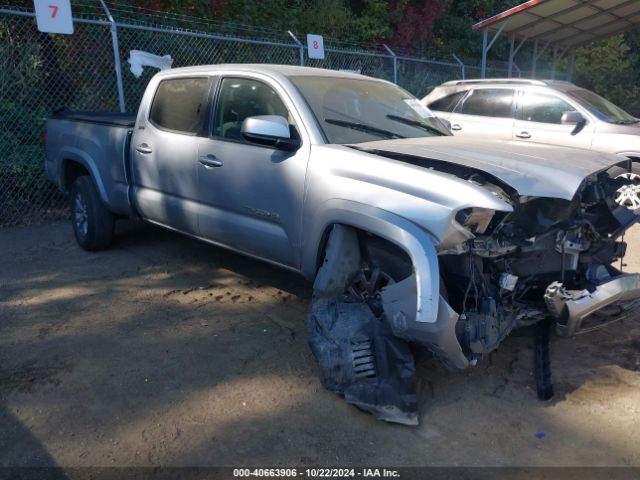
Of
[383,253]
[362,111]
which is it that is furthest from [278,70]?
[383,253]

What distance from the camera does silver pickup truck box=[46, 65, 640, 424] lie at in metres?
3.03

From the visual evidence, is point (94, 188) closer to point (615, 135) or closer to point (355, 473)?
point (355, 473)

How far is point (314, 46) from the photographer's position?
10148 millimetres

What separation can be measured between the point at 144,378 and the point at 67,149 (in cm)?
339

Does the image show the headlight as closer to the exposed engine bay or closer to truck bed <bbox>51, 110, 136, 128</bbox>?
the exposed engine bay

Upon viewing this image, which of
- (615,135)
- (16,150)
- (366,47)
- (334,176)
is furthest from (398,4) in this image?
(334,176)

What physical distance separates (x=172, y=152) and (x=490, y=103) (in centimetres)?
576

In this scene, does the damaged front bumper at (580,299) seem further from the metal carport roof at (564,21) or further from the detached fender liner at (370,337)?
the metal carport roof at (564,21)

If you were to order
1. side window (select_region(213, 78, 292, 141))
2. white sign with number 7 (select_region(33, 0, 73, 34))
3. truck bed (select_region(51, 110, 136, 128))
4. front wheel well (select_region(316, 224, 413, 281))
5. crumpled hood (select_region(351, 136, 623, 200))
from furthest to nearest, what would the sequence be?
white sign with number 7 (select_region(33, 0, 73, 34))
truck bed (select_region(51, 110, 136, 128))
side window (select_region(213, 78, 292, 141))
front wheel well (select_region(316, 224, 413, 281))
crumpled hood (select_region(351, 136, 623, 200))

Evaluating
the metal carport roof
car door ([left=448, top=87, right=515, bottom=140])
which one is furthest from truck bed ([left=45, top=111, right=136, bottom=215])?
the metal carport roof

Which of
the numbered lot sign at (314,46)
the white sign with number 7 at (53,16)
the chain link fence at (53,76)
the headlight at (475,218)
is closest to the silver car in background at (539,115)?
the numbered lot sign at (314,46)

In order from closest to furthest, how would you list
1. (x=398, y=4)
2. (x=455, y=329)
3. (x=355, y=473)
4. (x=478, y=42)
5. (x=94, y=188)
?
(x=355, y=473) < (x=455, y=329) < (x=94, y=188) < (x=398, y=4) < (x=478, y=42)

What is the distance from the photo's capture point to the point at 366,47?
14.5 metres

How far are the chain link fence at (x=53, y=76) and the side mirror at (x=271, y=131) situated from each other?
4849mm
